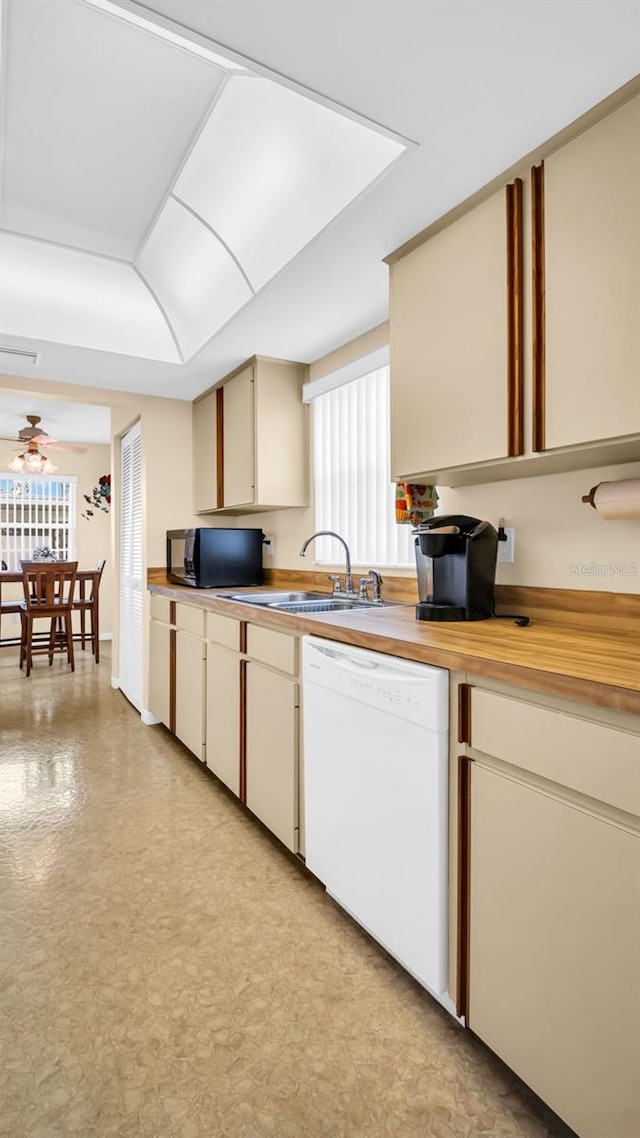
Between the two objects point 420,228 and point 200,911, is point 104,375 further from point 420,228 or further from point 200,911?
point 200,911

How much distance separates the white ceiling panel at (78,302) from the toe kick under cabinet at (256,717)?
4.90ft

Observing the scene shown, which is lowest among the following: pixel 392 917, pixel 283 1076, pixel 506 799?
pixel 283 1076

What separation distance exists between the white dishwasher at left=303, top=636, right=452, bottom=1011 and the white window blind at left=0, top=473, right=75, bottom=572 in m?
6.07

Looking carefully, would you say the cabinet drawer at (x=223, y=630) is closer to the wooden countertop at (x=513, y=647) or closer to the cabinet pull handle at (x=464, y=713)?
the wooden countertop at (x=513, y=647)

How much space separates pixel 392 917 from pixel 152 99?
2481 millimetres

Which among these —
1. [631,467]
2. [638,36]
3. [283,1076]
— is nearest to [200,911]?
[283,1076]

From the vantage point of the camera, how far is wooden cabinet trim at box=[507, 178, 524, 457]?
1.54 metres

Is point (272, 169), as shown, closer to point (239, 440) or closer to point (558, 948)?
point (239, 440)

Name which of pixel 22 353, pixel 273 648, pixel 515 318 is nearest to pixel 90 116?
pixel 22 353

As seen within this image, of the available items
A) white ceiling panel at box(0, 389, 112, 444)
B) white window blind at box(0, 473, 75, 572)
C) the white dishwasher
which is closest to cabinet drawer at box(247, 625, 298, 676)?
the white dishwasher

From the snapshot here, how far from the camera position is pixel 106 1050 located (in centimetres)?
132

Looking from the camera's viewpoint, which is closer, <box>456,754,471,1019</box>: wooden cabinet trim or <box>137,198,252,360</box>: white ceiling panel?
<box>456,754,471,1019</box>: wooden cabinet trim

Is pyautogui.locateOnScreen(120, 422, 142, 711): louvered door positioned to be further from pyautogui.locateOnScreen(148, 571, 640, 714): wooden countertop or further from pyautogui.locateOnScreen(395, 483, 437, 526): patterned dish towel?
pyautogui.locateOnScreen(395, 483, 437, 526): patterned dish towel

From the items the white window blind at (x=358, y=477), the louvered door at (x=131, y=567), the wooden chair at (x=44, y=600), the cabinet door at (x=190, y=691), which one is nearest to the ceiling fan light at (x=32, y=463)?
the wooden chair at (x=44, y=600)
